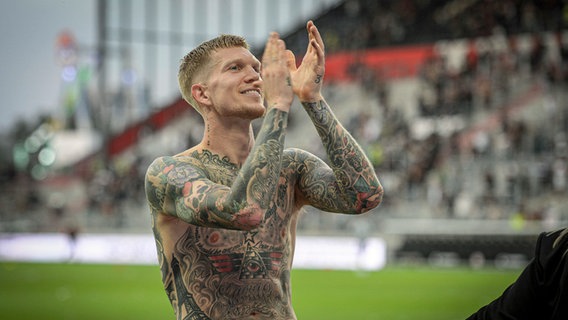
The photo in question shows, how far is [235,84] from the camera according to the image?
434cm

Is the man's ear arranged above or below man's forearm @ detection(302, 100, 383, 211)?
above

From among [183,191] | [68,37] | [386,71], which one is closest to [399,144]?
[386,71]

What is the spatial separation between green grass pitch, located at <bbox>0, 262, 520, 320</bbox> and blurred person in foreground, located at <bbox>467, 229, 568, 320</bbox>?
40.2ft

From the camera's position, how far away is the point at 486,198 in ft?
91.7

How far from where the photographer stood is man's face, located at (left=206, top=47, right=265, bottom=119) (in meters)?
4.32

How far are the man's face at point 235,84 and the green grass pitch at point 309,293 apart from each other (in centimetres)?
1149

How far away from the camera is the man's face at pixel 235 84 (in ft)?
14.2

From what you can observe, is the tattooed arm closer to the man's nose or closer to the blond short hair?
the man's nose

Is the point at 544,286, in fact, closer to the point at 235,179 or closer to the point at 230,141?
the point at 235,179

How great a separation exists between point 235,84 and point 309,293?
52.6 feet

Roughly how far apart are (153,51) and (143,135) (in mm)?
6958

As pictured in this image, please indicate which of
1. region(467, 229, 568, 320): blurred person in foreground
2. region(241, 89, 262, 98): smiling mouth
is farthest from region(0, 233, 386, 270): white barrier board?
region(467, 229, 568, 320): blurred person in foreground

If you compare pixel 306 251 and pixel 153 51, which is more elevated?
pixel 153 51

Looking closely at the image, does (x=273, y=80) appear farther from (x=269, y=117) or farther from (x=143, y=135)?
(x=143, y=135)
